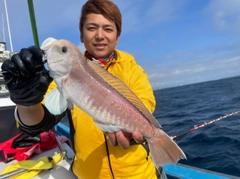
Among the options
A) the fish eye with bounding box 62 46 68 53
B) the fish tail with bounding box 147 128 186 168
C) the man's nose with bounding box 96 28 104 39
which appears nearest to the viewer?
the fish tail with bounding box 147 128 186 168

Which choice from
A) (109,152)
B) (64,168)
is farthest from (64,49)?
(64,168)

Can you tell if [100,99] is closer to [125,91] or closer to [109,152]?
[125,91]

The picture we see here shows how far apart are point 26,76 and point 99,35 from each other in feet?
3.14

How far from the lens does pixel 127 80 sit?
2.48m

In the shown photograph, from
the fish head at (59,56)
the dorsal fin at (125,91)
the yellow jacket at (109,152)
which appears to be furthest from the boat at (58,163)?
the dorsal fin at (125,91)

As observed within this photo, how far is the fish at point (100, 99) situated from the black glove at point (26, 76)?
4.2 inches

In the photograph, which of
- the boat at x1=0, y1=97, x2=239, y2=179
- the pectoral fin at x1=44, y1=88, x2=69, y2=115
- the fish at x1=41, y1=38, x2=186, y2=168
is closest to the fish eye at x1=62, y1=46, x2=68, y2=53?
the fish at x1=41, y1=38, x2=186, y2=168

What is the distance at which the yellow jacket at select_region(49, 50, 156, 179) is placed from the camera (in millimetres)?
2260

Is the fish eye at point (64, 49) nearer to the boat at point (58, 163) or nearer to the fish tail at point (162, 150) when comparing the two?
the boat at point (58, 163)

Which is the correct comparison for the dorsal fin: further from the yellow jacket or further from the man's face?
the man's face

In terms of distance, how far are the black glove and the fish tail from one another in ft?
4.09

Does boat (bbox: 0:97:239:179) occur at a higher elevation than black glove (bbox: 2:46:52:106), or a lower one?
lower

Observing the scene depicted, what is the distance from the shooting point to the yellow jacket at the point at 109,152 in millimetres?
2260

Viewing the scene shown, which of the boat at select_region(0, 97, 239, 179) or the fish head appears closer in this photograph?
the fish head
